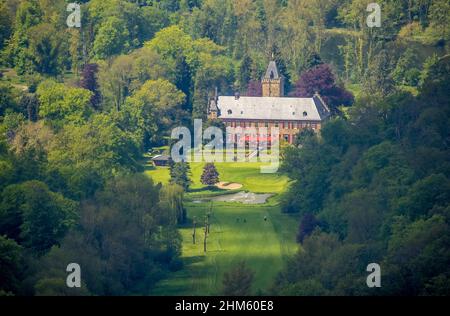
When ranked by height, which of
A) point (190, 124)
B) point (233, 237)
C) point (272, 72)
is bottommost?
point (233, 237)

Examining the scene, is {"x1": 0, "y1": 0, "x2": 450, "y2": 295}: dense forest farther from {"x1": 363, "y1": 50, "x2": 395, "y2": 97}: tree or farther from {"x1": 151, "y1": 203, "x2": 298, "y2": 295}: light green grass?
{"x1": 151, "y1": 203, "x2": 298, "y2": 295}: light green grass

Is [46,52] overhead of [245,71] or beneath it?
overhead

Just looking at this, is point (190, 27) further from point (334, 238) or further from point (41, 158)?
point (334, 238)

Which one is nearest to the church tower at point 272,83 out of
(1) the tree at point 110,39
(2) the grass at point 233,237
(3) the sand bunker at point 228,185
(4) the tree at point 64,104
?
(1) the tree at point 110,39

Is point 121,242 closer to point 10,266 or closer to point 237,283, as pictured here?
point 10,266

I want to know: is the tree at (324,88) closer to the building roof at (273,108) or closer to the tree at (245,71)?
the building roof at (273,108)

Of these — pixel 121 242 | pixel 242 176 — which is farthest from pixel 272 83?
pixel 121 242

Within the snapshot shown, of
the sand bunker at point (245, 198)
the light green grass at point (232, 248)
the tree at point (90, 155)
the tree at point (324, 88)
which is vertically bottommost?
the light green grass at point (232, 248)
